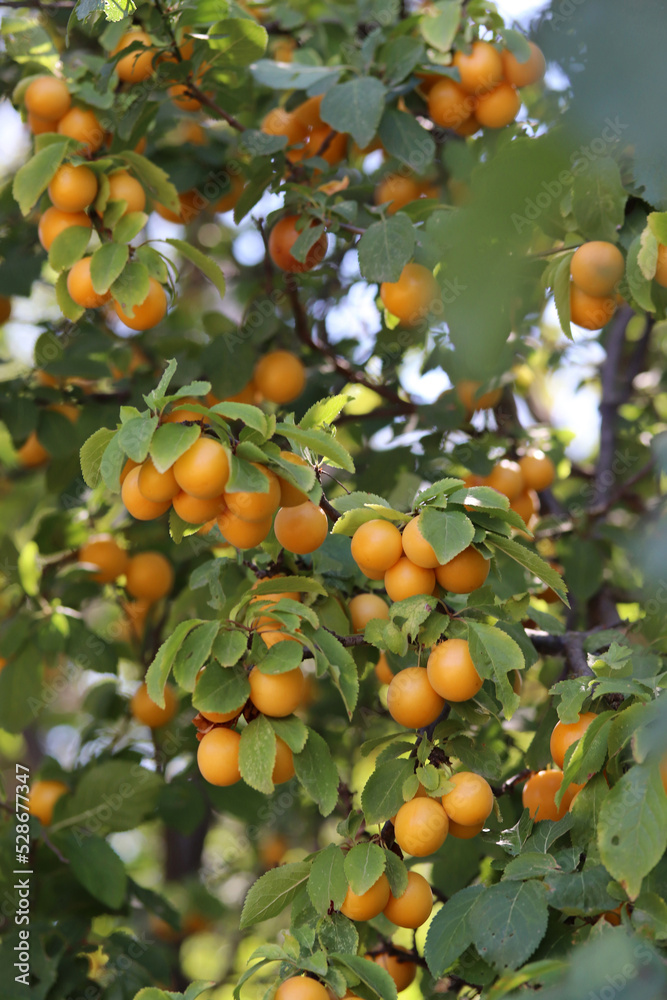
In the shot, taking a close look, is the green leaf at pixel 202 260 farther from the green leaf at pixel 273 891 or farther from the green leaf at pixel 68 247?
the green leaf at pixel 273 891

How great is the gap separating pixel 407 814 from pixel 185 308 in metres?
2.55

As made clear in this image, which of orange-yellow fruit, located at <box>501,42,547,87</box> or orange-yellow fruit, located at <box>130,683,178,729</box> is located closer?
orange-yellow fruit, located at <box>501,42,547,87</box>

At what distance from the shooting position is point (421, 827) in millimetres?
1037

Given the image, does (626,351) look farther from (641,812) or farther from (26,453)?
(641,812)

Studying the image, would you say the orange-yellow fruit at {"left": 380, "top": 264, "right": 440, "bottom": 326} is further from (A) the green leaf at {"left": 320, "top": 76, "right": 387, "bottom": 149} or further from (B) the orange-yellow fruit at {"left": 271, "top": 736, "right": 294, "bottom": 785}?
(B) the orange-yellow fruit at {"left": 271, "top": 736, "right": 294, "bottom": 785}

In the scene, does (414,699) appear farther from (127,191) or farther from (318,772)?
(127,191)

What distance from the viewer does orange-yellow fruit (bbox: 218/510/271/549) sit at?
99 cm

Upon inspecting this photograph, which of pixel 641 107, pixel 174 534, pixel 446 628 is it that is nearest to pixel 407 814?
pixel 446 628

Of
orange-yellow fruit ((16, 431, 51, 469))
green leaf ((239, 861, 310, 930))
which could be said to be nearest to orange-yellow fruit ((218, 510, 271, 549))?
green leaf ((239, 861, 310, 930))

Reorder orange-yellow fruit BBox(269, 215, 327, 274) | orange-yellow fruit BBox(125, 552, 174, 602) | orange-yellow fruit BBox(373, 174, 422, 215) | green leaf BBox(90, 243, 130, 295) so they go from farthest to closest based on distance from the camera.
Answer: orange-yellow fruit BBox(125, 552, 174, 602) < orange-yellow fruit BBox(373, 174, 422, 215) < orange-yellow fruit BBox(269, 215, 327, 274) < green leaf BBox(90, 243, 130, 295)

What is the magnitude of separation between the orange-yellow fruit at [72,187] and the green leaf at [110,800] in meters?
1.14

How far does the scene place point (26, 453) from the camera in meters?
2.38

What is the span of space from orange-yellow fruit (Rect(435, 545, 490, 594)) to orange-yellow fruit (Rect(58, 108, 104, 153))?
116 cm

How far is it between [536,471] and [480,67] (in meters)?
0.87
